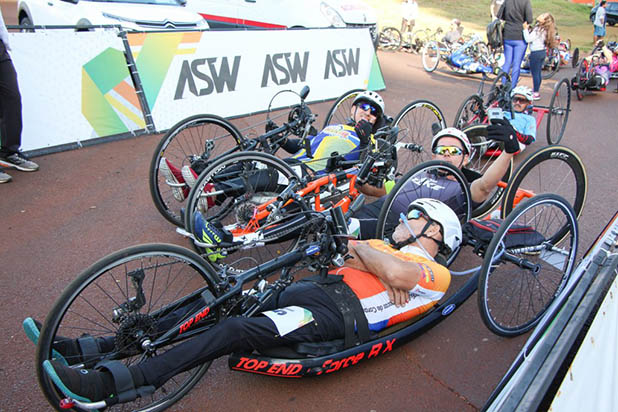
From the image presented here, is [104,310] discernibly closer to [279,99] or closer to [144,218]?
[144,218]

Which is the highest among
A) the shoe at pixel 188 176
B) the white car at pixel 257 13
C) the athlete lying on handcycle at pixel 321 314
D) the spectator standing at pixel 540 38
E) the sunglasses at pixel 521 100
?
the white car at pixel 257 13

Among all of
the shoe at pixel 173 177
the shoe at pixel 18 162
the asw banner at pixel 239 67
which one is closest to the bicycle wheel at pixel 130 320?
the shoe at pixel 173 177

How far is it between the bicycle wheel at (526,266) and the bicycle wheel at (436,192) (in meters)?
0.45

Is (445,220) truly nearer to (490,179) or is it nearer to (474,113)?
(490,179)

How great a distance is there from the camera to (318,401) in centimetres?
267

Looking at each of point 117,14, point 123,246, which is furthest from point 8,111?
point 117,14

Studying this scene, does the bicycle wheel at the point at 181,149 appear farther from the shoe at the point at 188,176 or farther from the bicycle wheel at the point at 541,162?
the bicycle wheel at the point at 541,162

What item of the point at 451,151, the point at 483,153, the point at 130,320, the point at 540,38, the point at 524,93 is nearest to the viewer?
the point at 130,320

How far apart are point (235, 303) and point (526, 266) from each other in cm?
194

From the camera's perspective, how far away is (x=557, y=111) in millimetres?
6715

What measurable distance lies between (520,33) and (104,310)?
856cm

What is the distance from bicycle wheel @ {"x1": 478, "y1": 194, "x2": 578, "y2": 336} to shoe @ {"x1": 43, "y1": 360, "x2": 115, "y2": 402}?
2158 millimetres

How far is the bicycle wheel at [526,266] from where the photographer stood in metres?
2.86

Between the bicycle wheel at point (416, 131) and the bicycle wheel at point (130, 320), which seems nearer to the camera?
the bicycle wheel at point (130, 320)
